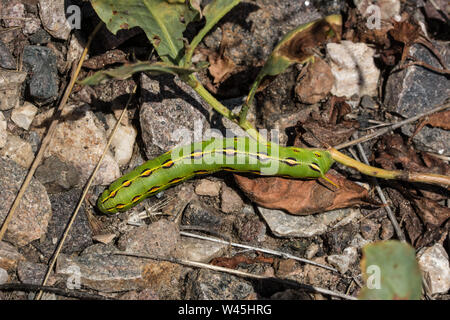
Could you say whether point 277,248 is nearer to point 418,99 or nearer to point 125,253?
point 125,253

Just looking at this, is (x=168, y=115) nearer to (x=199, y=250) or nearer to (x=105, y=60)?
(x=105, y=60)

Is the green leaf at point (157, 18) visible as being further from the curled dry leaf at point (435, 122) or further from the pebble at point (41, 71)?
the curled dry leaf at point (435, 122)

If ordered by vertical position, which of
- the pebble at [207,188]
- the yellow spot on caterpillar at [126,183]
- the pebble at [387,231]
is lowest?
the pebble at [387,231]

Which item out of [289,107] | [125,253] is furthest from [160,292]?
[289,107]

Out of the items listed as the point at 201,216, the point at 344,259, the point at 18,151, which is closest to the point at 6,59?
the point at 18,151

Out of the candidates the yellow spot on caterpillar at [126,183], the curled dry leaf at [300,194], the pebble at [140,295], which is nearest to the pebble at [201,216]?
the curled dry leaf at [300,194]
